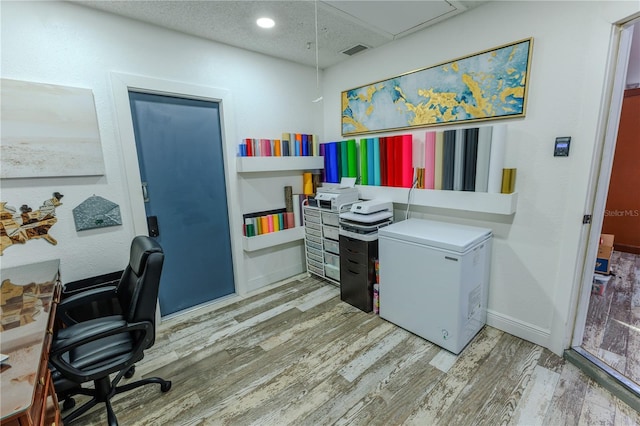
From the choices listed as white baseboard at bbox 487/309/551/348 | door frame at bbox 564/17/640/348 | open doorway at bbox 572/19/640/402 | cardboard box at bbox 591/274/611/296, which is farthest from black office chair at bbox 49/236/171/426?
cardboard box at bbox 591/274/611/296

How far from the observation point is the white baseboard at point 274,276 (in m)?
3.12

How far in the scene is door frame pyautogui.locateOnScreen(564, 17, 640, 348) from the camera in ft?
5.26

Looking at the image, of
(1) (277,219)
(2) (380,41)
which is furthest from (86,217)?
(2) (380,41)

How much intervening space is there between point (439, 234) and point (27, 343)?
2.31 meters

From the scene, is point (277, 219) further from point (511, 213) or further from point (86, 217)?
point (511, 213)

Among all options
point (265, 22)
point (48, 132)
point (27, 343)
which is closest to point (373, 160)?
point (265, 22)

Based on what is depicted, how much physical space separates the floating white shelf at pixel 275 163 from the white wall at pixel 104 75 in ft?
0.43

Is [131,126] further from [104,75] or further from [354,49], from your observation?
[354,49]

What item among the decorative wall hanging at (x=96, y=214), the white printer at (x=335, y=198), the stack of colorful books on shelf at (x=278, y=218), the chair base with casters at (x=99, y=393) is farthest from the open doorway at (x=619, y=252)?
the decorative wall hanging at (x=96, y=214)

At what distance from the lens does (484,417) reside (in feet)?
5.06

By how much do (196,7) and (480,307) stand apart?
3091 mm

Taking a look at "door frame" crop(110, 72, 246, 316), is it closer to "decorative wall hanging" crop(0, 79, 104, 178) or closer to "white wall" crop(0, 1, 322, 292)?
"white wall" crop(0, 1, 322, 292)

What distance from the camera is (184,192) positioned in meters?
2.58

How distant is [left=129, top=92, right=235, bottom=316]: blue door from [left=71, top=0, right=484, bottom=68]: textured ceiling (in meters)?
0.58
